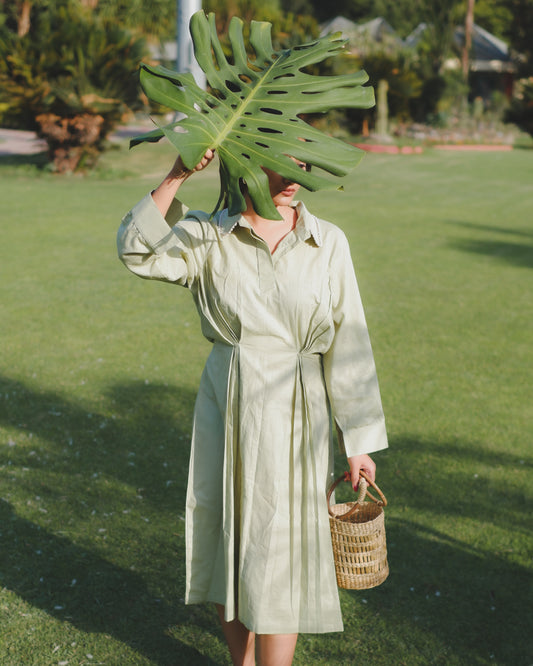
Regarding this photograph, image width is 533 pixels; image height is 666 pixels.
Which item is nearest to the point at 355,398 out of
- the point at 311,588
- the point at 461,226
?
the point at 311,588

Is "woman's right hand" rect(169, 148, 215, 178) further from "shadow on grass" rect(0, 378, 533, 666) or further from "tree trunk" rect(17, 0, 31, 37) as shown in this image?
"tree trunk" rect(17, 0, 31, 37)

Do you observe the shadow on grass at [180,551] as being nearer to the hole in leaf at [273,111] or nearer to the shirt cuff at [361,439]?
the shirt cuff at [361,439]

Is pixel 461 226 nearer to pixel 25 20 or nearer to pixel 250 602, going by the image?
pixel 250 602

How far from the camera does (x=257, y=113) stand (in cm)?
261

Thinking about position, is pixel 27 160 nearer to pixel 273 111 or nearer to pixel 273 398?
pixel 273 111

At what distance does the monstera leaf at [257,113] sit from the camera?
2.41 m

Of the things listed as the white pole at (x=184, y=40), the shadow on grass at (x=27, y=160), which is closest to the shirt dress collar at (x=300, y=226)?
the white pole at (x=184, y=40)

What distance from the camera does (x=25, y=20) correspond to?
88.6 ft

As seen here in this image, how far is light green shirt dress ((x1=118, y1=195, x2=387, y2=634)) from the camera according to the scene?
2674 mm

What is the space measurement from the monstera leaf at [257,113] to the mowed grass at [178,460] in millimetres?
2052

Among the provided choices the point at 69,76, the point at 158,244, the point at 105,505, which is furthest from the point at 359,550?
the point at 69,76

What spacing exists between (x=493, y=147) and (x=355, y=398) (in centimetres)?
3014

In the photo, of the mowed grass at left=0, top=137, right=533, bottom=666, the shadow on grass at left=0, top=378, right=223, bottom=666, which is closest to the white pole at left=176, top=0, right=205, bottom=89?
the mowed grass at left=0, top=137, right=533, bottom=666

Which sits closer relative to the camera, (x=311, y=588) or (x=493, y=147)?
(x=311, y=588)
